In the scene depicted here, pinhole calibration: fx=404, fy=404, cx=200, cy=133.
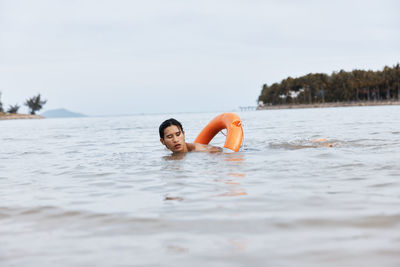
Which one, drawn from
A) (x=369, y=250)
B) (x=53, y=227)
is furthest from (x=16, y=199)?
(x=369, y=250)

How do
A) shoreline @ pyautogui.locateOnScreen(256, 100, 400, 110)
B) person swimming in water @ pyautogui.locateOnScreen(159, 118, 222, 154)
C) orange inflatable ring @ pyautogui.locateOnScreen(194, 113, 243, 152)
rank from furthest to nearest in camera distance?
shoreline @ pyautogui.locateOnScreen(256, 100, 400, 110)
orange inflatable ring @ pyautogui.locateOnScreen(194, 113, 243, 152)
person swimming in water @ pyautogui.locateOnScreen(159, 118, 222, 154)

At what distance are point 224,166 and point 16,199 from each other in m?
2.26

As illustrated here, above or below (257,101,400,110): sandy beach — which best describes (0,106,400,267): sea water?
below

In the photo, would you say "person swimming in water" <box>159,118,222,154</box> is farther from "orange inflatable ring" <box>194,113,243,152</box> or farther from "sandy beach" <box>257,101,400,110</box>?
"sandy beach" <box>257,101,400,110</box>

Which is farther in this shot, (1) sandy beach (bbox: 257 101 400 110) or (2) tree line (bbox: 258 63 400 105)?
(2) tree line (bbox: 258 63 400 105)

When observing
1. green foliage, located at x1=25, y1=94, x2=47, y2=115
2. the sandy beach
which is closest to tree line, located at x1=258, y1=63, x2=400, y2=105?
the sandy beach

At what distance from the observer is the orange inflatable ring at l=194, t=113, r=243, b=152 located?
20.7ft

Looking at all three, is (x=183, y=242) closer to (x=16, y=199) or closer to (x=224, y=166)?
(x=16, y=199)

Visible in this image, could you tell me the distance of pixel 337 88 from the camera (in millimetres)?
88750

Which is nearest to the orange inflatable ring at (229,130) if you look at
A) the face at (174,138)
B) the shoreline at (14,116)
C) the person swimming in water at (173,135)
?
the person swimming in water at (173,135)

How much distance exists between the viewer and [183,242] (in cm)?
209

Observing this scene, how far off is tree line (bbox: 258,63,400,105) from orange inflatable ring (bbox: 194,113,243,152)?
7654cm

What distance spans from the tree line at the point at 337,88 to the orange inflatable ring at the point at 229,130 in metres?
76.5

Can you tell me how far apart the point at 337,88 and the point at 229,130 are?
87946 mm
